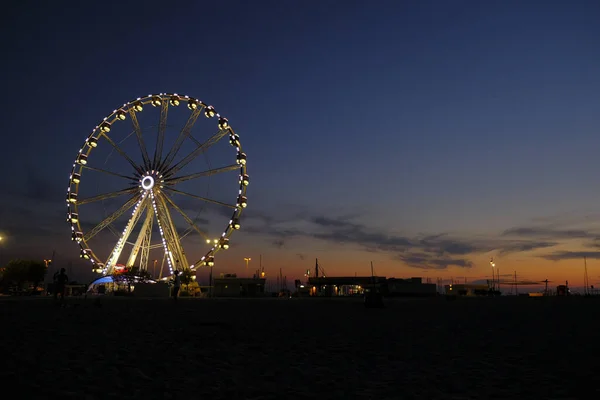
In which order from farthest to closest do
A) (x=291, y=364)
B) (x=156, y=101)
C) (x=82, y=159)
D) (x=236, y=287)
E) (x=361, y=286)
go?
(x=361, y=286) → (x=236, y=287) → (x=156, y=101) → (x=82, y=159) → (x=291, y=364)

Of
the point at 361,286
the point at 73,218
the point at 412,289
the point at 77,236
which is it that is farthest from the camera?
the point at 361,286

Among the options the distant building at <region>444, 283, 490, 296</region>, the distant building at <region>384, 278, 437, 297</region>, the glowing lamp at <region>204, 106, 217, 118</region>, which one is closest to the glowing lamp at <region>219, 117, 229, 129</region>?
the glowing lamp at <region>204, 106, 217, 118</region>

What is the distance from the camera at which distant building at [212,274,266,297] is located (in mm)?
77875

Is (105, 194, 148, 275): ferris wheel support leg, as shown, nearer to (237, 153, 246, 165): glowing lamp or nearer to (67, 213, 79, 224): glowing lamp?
(67, 213, 79, 224): glowing lamp

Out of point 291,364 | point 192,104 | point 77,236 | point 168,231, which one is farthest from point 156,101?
point 291,364

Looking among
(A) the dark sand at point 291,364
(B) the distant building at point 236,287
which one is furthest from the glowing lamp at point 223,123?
(A) the dark sand at point 291,364

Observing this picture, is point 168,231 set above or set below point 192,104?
below

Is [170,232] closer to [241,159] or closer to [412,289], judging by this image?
[241,159]

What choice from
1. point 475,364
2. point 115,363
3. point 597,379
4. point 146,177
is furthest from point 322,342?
point 146,177

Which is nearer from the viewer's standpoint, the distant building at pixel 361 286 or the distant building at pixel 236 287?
the distant building at pixel 236 287

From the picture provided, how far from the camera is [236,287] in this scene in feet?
269

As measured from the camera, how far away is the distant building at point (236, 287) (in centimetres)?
7788

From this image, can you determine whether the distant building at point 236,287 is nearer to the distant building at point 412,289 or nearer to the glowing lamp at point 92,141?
the distant building at point 412,289

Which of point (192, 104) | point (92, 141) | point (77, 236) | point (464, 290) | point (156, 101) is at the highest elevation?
point (156, 101)
